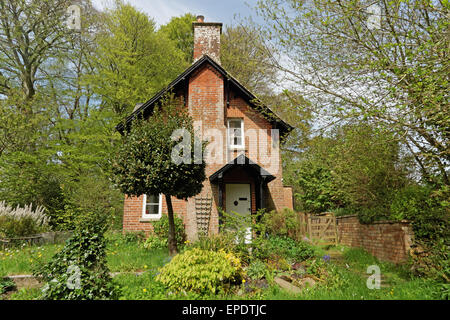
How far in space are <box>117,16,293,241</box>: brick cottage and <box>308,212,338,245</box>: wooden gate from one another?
180 cm

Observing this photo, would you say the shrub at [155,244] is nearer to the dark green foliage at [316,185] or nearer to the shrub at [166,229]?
the shrub at [166,229]

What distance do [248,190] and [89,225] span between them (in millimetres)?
7718

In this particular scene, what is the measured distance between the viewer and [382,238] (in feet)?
25.0

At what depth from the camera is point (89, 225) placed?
4469 millimetres

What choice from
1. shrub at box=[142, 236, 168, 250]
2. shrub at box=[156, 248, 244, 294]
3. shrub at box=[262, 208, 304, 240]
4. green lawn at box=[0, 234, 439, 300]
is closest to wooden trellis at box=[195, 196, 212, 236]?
shrub at box=[142, 236, 168, 250]

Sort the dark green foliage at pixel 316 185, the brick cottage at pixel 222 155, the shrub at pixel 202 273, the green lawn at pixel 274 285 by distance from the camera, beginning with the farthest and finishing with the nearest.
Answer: the dark green foliage at pixel 316 185, the brick cottage at pixel 222 155, the shrub at pixel 202 273, the green lawn at pixel 274 285

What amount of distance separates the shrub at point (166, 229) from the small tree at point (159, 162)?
7.52 ft

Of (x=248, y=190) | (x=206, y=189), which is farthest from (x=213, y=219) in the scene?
(x=248, y=190)

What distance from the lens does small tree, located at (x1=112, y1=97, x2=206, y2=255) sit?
277 inches

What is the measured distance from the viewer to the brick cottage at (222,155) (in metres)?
10.6

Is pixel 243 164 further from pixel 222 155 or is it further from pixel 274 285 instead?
pixel 274 285

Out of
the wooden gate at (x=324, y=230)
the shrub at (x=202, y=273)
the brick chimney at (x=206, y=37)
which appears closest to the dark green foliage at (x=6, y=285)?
the shrub at (x=202, y=273)

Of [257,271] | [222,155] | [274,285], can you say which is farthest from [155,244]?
[274,285]
